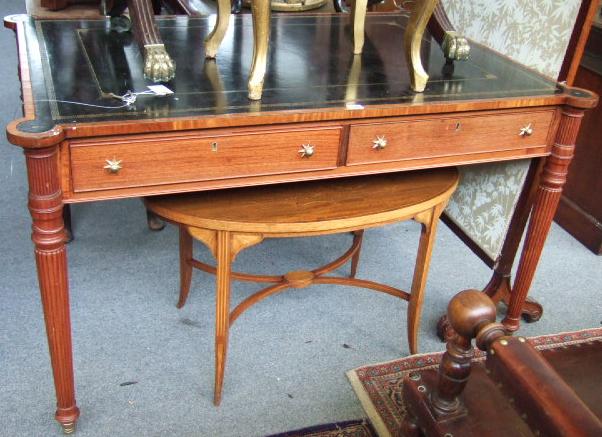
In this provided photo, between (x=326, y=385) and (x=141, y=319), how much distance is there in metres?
0.61

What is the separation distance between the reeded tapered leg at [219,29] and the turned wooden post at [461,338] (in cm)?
92

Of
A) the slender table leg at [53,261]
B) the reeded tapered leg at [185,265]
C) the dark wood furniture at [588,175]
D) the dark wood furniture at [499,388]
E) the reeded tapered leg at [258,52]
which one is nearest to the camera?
the dark wood furniture at [499,388]

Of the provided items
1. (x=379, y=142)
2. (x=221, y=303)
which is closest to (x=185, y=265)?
(x=221, y=303)

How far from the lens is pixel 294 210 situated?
4.89ft

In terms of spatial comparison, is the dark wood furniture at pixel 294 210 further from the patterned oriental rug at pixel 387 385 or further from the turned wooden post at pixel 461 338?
the turned wooden post at pixel 461 338

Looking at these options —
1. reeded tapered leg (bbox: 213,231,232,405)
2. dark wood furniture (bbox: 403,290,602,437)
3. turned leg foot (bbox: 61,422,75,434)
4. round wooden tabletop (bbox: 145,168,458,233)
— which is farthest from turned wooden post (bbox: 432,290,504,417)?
turned leg foot (bbox: 61,422,75,434)

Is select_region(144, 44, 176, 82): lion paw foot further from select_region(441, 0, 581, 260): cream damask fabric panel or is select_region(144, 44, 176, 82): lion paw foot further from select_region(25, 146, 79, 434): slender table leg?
select_region(441, 0, 581, 260): cream damask fabric panel

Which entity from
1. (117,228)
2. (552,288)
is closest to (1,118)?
(117,228)

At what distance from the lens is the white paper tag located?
1.40m

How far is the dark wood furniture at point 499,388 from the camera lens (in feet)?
2.72

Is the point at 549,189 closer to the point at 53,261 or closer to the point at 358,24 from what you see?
the point at 358,24

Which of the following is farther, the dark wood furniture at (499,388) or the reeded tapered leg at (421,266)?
the reeded tapered leg at (421,266)

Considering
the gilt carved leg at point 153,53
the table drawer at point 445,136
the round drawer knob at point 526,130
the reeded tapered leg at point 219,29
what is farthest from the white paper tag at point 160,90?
the round drawer knob at point 526,130

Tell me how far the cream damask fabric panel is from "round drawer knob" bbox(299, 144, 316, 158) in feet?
2.58
